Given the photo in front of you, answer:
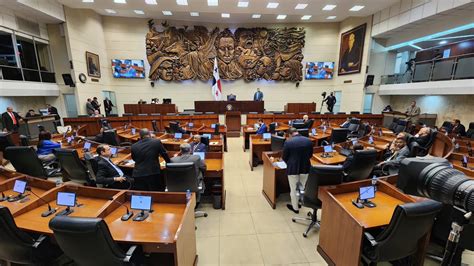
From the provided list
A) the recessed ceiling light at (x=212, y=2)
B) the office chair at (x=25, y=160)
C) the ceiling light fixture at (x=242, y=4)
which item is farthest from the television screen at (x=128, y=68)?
the office chair at (x=25, y=160)

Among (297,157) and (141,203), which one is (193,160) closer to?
(141,203)

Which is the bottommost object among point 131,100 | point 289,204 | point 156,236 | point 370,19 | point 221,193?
point 289,204

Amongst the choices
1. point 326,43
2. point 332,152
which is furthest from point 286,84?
point 332,152

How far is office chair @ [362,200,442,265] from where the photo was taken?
1.81 metres

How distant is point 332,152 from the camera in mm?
4594

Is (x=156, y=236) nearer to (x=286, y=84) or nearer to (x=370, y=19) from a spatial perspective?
(x=286, y=84)

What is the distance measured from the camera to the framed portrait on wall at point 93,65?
1055 centimetres

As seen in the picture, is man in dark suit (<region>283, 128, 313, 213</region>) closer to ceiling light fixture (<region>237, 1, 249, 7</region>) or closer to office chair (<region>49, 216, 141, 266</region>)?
office chair (<region>49, 216, 141, 266</region>)

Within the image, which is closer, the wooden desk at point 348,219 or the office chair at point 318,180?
the wooden desk at point 348,219

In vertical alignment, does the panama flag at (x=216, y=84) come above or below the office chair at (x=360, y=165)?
above

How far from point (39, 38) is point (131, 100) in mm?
4769

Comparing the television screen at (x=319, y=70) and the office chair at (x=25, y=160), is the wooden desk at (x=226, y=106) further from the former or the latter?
the office chair at (x=25, y=160)

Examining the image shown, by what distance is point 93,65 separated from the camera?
35.8 ft

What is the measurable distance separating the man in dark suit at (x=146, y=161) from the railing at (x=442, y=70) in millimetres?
10468
